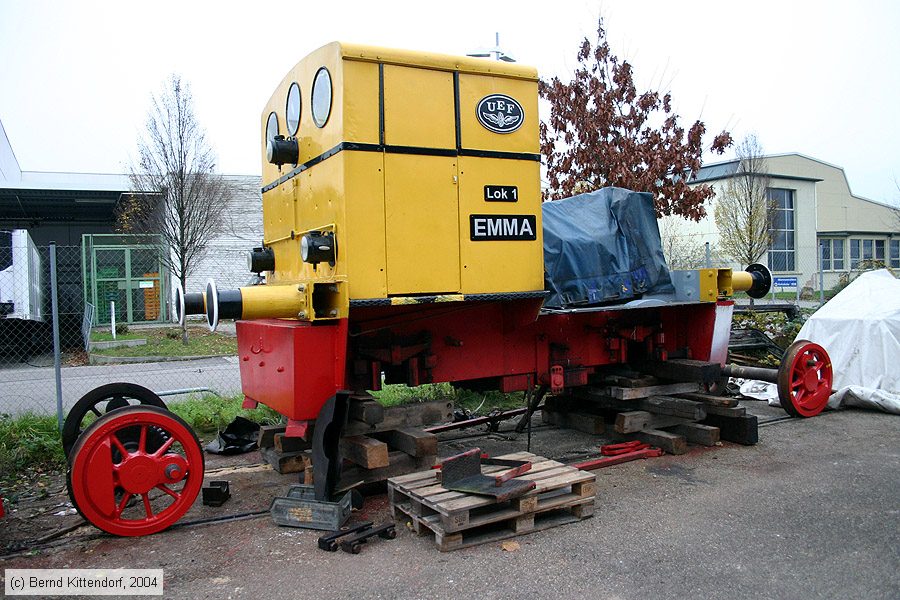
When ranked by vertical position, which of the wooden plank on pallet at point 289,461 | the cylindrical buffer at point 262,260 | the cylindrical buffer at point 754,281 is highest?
the cylindrical buffer at point 262,260

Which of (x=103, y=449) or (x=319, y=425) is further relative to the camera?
(x=319, y=425)

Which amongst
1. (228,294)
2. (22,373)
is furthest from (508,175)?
(22,373)

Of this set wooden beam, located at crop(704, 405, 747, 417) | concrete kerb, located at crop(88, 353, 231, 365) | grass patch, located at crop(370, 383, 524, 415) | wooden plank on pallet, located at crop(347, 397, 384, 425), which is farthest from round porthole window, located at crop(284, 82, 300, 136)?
concrete kerb, located at crop(88, 353, 231, 365)

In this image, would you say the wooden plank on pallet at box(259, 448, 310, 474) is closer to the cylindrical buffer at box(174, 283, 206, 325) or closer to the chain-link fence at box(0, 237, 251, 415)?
the cylindrical buffer at box(174, 283, 206, 325)

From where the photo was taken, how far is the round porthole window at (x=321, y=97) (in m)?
5.26

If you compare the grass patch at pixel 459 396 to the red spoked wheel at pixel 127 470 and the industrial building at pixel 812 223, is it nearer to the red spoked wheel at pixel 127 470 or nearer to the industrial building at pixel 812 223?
the red spoked wheel at pixel 127 470

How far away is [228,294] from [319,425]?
3.77ft

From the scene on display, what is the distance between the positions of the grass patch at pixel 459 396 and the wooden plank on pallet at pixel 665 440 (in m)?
2.30

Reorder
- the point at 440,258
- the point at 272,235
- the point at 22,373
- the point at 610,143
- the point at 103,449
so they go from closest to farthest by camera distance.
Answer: the point at 103,449, the point at 440,258, the point at 272,235, the point at 610,143, the point at 22,373

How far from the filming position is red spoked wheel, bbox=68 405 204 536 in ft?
14.8

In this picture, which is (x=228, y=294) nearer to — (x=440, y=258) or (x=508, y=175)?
(x=440, y=258)

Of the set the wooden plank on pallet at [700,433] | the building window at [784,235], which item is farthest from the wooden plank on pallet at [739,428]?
the building window at [784,235]

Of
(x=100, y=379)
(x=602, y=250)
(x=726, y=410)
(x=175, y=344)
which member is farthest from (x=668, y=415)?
(x=175, y=344)

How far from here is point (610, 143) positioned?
37.0 feet
